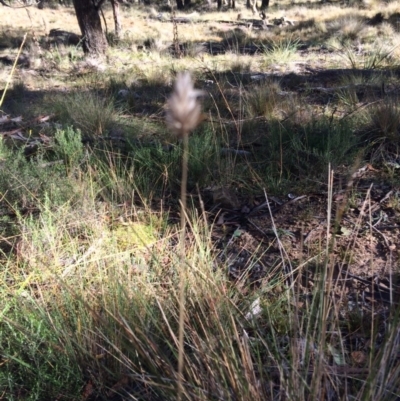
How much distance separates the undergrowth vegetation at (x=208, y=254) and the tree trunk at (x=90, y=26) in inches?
184

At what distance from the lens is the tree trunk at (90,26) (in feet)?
32.2

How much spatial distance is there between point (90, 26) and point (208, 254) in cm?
960

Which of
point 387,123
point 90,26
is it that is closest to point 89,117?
point 387,123

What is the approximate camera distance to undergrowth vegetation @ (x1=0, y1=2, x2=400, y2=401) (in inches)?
53.1

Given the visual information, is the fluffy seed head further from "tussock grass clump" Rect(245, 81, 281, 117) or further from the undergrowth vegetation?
"tussock grass clump" Rect(245, 81, 281, 117)

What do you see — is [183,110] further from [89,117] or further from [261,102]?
[261,102]

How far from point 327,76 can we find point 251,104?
2.68 meters

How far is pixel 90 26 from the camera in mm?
10188

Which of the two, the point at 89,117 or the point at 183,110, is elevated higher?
the point at 183,110

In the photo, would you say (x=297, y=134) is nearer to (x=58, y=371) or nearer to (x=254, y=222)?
(x=254, y=222)

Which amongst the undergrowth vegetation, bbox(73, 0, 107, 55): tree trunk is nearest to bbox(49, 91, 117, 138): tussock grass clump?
the undergrowth vegetation

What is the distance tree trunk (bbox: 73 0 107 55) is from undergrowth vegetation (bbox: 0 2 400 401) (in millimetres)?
4674

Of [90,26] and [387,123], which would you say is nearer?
[387,123]

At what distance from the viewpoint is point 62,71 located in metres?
9.46
